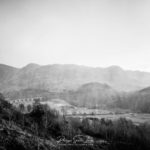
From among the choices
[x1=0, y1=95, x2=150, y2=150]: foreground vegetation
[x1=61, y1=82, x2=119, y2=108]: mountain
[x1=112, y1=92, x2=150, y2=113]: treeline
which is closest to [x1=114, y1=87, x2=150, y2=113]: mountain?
[x1=112, y1=92, x2=150, y2=113]: treeline

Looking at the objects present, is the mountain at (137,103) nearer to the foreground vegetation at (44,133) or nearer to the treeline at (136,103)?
the treeline at (136,103)

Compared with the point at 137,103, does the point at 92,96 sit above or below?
above

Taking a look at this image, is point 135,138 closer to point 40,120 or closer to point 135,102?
point 40,120

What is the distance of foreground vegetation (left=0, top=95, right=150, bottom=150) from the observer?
46.6ft

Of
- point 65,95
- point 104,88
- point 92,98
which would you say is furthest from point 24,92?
point 104,88

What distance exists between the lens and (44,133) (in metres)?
23.4

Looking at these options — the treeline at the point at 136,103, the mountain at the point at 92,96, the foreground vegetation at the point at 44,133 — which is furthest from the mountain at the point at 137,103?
the foreground vegetation at the point at 44,133

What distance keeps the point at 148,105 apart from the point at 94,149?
90616 millimetres

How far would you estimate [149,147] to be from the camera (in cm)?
3112

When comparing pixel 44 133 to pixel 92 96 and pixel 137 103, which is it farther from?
pixel 92 96

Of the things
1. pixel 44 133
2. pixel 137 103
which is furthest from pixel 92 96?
pixel 44 133

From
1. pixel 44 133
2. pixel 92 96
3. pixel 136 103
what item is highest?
pixel 92 96

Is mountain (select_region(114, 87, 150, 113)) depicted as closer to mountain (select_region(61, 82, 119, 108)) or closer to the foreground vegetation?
mountain (select_region(61, 82, 119, 108))

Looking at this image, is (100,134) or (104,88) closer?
(100,134)
